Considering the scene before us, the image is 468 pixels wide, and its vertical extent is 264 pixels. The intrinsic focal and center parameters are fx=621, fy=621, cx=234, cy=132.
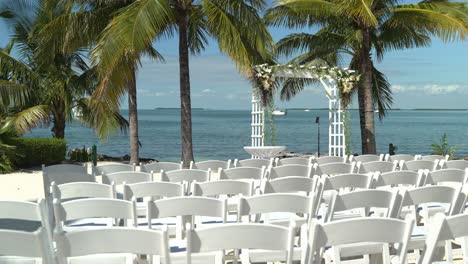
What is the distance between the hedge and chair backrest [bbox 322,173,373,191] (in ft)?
37.4

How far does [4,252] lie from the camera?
283 cm

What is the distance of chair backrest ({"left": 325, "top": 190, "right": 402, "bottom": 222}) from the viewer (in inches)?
160

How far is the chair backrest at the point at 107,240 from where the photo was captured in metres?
2.82

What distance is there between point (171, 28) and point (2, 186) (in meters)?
5.04

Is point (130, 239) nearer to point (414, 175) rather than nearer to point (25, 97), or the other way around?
point (414, 175)

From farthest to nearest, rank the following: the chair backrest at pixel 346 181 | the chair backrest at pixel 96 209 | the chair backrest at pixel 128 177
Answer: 1. the chair backrest at pixel 128 177
2. the chair backrest at pixel 346 181
3. the chair backrest at pixel 96 209

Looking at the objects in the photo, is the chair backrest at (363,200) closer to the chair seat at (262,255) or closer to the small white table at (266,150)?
the chair seat at (262,255)

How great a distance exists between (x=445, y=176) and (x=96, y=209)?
3.63 meters

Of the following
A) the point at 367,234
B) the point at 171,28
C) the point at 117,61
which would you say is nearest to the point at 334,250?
the point at 367,234

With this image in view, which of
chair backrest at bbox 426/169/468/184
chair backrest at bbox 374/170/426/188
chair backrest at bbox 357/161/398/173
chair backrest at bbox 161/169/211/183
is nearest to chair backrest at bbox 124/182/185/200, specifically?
chair backrest at bbox 161/169/211/183

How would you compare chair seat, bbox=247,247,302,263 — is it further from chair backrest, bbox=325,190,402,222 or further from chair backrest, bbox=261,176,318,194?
chair backrest, bbox=261,176,318,194

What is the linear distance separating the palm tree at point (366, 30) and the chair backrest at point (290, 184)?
952 cm

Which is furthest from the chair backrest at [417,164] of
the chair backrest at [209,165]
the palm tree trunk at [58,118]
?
the palm tree trunk at [58,118]

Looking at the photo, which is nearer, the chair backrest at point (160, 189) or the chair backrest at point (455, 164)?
the chair backrest at point (160, 189)
